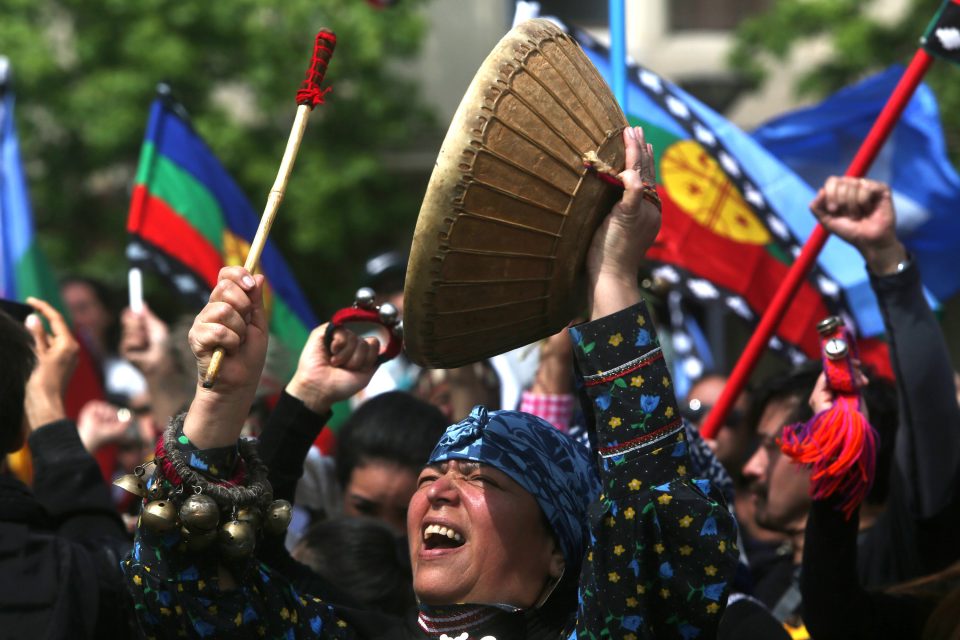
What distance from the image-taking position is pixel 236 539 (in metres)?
2.29

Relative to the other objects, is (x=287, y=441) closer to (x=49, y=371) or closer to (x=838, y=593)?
(x=49, y=371)

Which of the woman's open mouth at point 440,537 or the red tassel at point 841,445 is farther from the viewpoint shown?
the red tassel at point 841,445

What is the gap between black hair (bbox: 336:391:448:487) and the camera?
3.92 metres

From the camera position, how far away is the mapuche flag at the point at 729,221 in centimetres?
467

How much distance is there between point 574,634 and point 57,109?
1109 cm

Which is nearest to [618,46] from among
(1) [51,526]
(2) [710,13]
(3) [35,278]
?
(1) [51,526]

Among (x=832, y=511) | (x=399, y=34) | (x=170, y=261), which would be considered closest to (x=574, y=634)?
(x=832, y=511)

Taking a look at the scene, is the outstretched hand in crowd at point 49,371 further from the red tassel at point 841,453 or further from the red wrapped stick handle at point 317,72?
the red tassel at point 841,453

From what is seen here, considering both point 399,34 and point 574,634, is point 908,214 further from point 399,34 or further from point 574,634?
point 399,34

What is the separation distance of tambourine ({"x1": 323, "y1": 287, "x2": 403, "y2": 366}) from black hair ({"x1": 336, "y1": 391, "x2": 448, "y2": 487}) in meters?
0.89

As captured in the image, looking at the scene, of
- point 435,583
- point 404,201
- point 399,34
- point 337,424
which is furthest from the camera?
point 404,201

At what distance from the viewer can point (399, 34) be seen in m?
12.4

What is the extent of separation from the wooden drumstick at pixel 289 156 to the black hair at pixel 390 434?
151cm

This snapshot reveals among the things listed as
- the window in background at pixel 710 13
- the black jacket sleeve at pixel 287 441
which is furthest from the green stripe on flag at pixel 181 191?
the window in background at pixel 710 13
